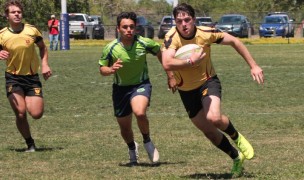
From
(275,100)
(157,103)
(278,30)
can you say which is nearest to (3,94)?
(157,103)

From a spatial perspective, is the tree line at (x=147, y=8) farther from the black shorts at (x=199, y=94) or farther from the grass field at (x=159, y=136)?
the black shorts at (x=199, y=94)

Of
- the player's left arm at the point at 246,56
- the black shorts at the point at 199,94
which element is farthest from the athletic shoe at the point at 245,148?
the player's left arm at the point at 246,56

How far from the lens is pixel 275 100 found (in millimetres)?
16703

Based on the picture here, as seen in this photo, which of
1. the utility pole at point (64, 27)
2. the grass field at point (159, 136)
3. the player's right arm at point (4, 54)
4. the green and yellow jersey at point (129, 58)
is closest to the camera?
the grass field at point (159, 136)

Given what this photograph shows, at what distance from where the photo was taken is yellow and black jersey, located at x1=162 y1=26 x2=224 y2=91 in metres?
8.53

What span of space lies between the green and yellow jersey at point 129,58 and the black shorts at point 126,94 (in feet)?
0.19

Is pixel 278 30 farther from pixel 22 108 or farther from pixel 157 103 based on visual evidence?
pixel 22 108

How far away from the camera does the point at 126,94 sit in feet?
31.3

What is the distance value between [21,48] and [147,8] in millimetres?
93176

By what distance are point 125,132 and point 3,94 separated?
385 inches

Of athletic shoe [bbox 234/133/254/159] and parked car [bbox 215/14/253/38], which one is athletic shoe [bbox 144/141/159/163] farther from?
parked car [bbox 215/14/253/38]

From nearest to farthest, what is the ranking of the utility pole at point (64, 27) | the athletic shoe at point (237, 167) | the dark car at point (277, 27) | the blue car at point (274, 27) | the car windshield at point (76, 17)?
the athletic shoe at point (237, 167) → the utility pole at point (64, 27) → the dark car at point (277, 27) → the blue car at point (274, 27) → the car windshield at point (76, 17)

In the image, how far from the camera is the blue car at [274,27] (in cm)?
5472

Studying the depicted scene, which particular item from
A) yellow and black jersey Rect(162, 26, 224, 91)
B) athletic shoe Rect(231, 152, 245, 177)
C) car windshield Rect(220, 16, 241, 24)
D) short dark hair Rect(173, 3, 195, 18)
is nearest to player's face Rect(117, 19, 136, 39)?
yellow and black jersey Rect(162, 26, 224, 91)
